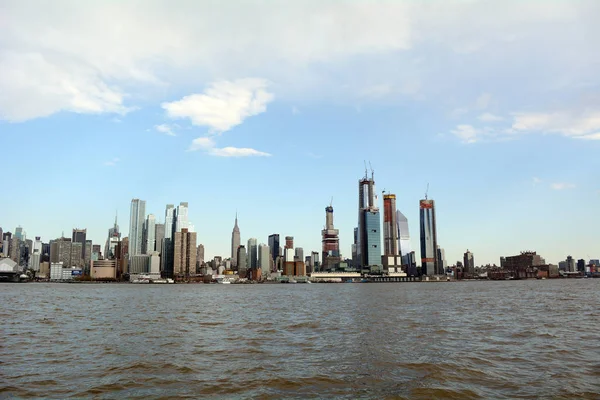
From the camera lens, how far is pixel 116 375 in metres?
26.8

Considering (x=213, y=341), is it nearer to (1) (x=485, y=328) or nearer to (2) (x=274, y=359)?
(2) (x=274, y=359)

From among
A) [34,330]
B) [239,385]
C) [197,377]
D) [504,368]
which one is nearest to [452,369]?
[504,368]

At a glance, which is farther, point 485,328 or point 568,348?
point 485,328

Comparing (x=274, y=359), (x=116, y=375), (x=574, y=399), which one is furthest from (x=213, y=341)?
(x=574, y=399)

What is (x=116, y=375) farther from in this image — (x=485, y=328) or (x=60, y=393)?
(x=485, y=328)

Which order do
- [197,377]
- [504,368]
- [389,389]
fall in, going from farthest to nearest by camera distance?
[504,368]
[197,377]
[389,389]

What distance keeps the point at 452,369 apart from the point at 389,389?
714 centimetres

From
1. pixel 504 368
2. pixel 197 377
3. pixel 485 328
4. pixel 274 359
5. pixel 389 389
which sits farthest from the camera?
pixel 485 328

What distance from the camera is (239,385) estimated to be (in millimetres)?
24625

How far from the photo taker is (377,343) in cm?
3875

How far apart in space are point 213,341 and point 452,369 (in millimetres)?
22034

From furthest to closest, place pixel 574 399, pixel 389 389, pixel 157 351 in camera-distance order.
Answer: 1. pixel 157 351
2. pixel 389 389
3. pixel 574 399

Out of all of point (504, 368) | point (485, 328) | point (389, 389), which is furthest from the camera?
point (485, 328)

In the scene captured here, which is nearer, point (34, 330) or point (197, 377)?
point (197, 377)
